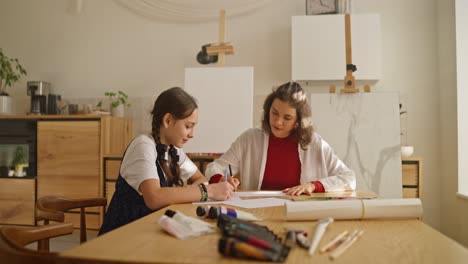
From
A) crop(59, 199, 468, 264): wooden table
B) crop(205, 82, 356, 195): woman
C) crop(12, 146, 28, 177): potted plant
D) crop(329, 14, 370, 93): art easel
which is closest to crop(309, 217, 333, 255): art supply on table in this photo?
crop(59, 199, 468, 264): wooden table

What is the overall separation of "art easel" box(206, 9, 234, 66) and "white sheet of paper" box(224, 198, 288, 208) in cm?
200

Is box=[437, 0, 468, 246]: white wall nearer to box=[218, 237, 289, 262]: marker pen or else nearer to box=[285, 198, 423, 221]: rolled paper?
box=[285, 198, 423, 221]: rolled paper

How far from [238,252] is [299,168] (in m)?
1.49

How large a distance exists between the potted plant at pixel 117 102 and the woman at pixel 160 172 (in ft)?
6.36

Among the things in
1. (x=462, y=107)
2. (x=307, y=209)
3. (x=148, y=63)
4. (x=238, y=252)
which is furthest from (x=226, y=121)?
(x=238, y=252)

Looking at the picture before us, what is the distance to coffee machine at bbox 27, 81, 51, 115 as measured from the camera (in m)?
3.71

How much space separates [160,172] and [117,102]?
2189mm

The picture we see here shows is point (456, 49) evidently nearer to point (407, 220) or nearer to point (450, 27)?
point (450, 27)

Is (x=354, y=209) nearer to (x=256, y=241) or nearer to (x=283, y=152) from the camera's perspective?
(x=256, y=241)

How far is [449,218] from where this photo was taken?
323 cm

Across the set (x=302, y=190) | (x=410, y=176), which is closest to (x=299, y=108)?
(x=302, y=190)

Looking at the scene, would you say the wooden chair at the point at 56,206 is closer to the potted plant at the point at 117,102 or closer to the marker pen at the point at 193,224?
the marker pen at the point at 193,224

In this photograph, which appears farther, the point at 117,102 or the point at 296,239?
the point at 117,102

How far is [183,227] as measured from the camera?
940 mm
